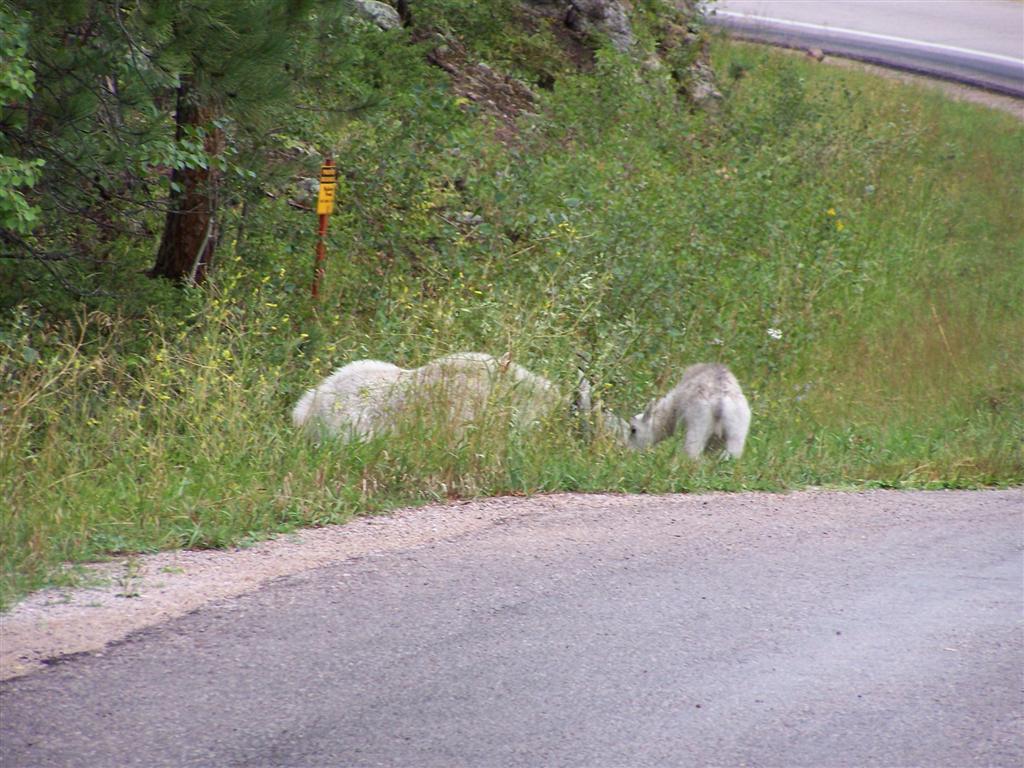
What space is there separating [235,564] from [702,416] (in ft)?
14.4

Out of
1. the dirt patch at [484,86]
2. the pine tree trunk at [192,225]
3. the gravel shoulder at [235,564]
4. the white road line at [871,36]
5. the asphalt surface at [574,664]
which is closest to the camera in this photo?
the asphalt surface at [574,664]

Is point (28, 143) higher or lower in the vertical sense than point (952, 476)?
higher

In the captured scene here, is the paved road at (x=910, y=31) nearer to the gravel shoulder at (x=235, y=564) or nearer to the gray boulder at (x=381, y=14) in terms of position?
the gray boulder at (x=381, y=14)

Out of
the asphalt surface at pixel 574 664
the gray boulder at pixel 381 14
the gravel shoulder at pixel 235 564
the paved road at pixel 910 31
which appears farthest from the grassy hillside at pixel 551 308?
the paved road at pixel 910 31

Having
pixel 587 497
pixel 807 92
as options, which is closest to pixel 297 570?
pixel 587 497

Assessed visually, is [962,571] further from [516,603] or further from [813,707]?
[516,603]

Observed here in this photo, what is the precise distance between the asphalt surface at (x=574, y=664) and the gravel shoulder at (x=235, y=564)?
11cm

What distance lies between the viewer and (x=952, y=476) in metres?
8.61

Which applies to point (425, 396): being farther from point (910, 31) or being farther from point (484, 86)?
point (910, 31)

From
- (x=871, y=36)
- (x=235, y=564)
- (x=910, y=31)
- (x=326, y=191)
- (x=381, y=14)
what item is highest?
(x=910, y=31)

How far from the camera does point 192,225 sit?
991 cm

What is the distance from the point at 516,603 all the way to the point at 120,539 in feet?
6.32

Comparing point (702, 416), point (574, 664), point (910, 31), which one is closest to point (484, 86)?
point (702, 416)

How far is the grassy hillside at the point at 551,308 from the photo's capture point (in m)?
6.96
